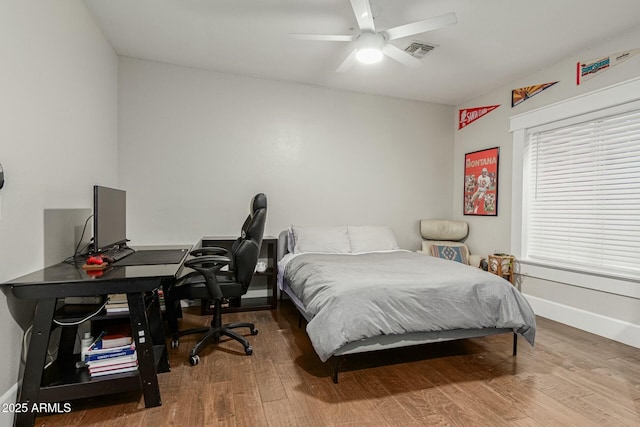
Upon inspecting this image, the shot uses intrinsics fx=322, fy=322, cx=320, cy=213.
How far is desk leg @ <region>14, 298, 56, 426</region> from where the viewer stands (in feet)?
5.19

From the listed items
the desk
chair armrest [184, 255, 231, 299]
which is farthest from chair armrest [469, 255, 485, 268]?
the desk

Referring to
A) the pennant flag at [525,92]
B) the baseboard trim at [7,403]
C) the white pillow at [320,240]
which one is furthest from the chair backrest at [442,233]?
the baseboard trim at [7,403]

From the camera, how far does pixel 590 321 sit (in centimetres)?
298

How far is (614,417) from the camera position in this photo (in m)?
1.74

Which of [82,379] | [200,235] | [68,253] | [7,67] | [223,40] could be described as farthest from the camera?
[200,235]

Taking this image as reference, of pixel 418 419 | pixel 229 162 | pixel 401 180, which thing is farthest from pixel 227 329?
pixel 401 180

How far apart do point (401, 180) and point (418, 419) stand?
3237 millimetres

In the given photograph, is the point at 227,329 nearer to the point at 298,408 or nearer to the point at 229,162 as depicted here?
the point at 298,408

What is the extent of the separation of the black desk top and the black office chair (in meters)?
0.51

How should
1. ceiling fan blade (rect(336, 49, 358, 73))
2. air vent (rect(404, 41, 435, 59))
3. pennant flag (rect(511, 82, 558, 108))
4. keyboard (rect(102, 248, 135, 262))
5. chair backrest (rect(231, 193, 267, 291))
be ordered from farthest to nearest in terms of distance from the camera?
1. pennant flag (rect(511, 82, 558, 108))
2. air vent (rect(404, 41, 435, 59))
3. ceiling fan blade (rect(336, 49, 358, 73))
4. chair backrest (rect(231, 193, 267, 291))
5. keyboard (rect(102, 248, 135, 262))

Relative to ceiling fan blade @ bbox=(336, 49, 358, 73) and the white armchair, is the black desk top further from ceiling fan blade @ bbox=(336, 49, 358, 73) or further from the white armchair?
the white armchair

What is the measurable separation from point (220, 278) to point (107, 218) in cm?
89

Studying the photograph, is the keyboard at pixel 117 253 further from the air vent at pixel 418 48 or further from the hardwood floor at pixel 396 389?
the air vent at pixel 418 48

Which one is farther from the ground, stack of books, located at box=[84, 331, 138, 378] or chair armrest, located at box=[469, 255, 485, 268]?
chair armrest, located at box=[469, 255, 485, 268]
